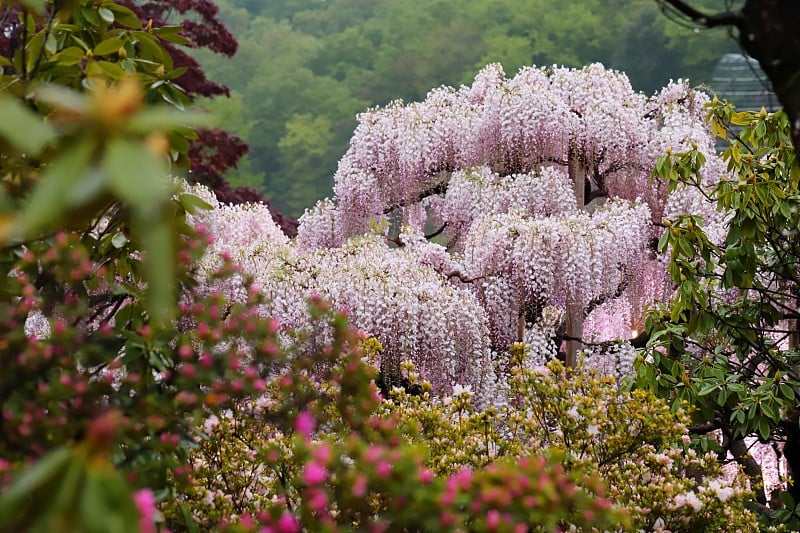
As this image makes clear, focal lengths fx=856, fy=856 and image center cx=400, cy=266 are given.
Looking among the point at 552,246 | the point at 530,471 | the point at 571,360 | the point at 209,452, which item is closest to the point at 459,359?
the point at 552,246

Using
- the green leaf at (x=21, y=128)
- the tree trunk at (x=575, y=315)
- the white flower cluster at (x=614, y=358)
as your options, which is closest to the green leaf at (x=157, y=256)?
the green leaf at (x=21, y=128)

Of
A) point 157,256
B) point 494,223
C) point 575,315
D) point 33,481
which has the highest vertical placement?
point 157,256

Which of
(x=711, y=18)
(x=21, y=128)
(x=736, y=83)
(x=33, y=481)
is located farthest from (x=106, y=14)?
(x=736, y=83)

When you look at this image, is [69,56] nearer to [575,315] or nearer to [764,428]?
[764,428]

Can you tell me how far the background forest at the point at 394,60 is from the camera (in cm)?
2680

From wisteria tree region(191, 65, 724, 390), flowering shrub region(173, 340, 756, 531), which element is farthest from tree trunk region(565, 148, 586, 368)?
flowering shrub region(173, 340, 756, 531)

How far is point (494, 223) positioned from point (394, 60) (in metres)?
24.0

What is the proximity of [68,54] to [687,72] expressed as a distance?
87.0ft

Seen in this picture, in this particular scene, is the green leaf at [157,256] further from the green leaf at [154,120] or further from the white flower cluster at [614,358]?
the white flower cluster at [614,358]

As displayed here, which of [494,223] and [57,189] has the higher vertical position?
[57,189]

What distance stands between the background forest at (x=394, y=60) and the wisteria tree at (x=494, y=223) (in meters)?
16.6

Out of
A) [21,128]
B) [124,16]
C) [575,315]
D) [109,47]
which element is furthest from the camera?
[575,315]

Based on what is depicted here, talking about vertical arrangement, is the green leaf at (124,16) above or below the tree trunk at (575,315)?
above

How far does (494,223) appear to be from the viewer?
302 inches
